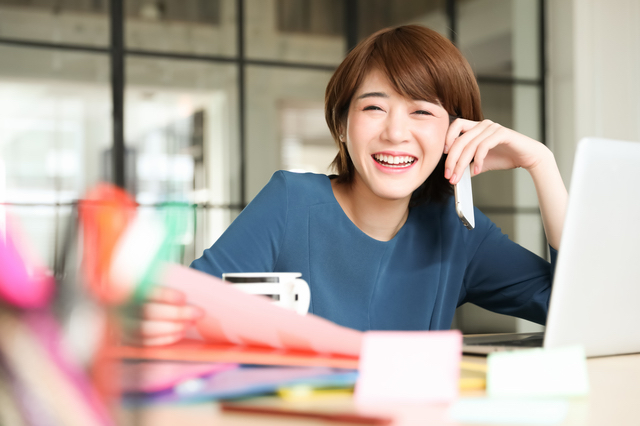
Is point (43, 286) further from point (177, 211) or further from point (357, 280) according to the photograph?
point (357, 280)

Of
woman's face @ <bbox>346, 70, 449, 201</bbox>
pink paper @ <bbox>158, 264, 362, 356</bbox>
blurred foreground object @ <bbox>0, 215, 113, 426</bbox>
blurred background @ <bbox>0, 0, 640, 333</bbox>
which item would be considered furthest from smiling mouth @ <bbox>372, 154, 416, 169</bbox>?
blurred background @ <bbox>0, 0, 640, 333</bbox>

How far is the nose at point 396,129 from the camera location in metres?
1.10

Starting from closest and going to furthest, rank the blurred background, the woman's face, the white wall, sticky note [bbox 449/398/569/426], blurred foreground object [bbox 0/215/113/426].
→ blurred foreground object [bbox 0/215/113/426] → sticky note [bbox 449/398/569/426] → the woman's face → the blurred background → the white wall

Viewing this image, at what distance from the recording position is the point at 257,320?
19.0 inches

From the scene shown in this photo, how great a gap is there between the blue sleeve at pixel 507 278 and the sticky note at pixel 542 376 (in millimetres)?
708

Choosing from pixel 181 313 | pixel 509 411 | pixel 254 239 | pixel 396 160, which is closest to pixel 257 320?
pixel 181 313

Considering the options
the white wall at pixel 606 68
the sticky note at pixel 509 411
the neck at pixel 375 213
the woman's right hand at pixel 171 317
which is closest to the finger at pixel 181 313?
the woman's right hand at pixel 171 317

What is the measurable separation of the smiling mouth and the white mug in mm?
499

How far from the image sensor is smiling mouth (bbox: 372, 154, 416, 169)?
3.77 feet

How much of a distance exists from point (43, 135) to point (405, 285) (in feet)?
8.82

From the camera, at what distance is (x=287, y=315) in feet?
1.56

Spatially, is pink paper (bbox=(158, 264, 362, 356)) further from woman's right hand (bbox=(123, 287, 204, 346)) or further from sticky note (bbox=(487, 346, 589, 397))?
sticky note (bbox=(487, 346, 589, 397))

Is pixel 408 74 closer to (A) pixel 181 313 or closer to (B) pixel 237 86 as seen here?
(A) pixel 181 313

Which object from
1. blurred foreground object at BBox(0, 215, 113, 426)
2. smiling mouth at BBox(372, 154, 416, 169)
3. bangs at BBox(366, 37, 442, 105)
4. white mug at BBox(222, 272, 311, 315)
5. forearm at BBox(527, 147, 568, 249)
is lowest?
white mug at BBox(222, 272, 311, 315)
